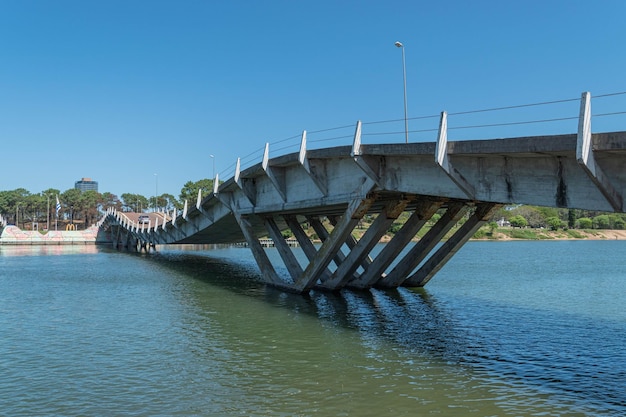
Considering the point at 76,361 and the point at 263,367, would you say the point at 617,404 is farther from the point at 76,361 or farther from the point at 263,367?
the point at 76,361

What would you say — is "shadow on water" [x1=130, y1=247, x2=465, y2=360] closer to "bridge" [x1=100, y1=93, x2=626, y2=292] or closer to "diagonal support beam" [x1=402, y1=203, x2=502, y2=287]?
"diagonal support beam" [x1=402, y1=203, x2=502, y2=287]

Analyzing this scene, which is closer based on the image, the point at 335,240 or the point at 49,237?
the point at 335,240

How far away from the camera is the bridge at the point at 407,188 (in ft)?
43.4

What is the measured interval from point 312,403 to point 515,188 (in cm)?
869

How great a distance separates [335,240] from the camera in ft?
84.1

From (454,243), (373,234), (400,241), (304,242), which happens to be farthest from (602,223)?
(373,234)

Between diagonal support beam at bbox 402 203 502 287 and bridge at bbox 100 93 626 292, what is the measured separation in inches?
2.5

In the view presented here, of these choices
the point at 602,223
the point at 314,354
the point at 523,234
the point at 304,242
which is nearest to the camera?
the point at 314,354

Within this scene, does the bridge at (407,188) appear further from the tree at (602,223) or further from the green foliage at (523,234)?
the tree at (602,223)

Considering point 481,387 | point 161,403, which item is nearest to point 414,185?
point 481,387

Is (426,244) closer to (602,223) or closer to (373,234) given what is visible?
(373,234)

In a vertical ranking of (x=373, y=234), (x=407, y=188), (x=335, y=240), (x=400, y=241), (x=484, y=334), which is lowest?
(x=484, y=334)

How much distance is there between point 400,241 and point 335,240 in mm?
3784

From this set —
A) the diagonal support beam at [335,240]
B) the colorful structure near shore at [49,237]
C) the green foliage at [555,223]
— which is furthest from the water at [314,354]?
the green foliage at [555,223]
